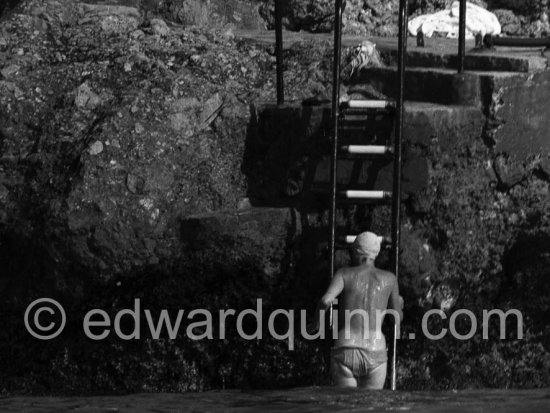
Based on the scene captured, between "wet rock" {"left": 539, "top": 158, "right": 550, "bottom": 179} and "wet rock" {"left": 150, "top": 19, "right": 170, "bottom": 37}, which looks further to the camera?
"wet rock" {"left": 150, "top": 19, "right": 170, "bottom": 37}

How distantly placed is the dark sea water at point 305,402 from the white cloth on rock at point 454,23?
12.1ft

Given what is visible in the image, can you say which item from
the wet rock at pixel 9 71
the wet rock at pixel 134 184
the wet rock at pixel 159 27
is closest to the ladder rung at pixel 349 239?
the wet rock at pixel 134 184

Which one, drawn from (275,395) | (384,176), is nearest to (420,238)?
(384,176)

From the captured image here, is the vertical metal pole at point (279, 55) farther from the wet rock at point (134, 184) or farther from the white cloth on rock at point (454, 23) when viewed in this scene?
the white cloth on rock at point (454, 23)

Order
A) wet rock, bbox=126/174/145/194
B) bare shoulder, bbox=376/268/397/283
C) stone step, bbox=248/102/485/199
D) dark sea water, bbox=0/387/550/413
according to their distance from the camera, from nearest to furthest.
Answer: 1. dark sea water, bbox=0/387/550/413
2. bare shoulder, bbox=376/268/397/283
3. stone step, bbox=248/102/485/199
4. wet rock, bbox=126/174/145/194

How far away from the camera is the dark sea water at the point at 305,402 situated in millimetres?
9508

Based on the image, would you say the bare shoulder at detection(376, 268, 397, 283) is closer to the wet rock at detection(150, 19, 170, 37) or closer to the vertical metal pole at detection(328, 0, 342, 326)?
the vertical metal pole at detection(328, 0, 342, 326)

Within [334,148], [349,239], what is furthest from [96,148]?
[349,239]

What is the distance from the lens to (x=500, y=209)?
10.9 meters

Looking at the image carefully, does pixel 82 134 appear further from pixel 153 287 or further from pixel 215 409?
pixel 215 409

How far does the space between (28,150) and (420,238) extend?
9.53 feet

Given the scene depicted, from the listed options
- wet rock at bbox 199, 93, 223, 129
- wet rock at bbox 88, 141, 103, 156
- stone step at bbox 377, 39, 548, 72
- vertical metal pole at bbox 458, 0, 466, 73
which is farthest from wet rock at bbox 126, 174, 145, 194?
vertical metal pole at bbox 458, 0, 466, 73

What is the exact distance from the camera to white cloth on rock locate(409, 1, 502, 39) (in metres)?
12.9

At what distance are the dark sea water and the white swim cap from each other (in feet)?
2.80
